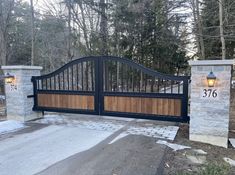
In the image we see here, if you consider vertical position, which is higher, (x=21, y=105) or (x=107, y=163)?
(x=21, y=105)

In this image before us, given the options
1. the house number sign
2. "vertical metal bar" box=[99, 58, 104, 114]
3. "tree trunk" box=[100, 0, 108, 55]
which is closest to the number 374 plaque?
"vertical metal bar" box=[99, 58, 104, 114]

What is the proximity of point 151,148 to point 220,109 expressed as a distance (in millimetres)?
1504

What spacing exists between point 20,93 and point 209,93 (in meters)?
4.60

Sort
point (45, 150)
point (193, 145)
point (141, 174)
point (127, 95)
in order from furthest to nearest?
point (127, 95)
point (193, 145)
point (45, 150)
point (141, 174)

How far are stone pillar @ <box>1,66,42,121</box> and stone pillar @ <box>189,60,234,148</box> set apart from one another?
4.16m

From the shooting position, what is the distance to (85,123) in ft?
18.3

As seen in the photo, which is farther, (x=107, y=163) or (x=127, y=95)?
(x=127, y=95)

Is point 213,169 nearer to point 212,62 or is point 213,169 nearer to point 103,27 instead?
point 212,62

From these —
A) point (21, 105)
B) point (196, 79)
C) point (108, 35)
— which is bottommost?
point (21, 105)

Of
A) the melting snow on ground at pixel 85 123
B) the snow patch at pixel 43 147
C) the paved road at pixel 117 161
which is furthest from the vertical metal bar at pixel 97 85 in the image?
the paved road at pixel 117 161

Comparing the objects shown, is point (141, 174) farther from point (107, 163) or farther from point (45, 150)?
point (45, 150)

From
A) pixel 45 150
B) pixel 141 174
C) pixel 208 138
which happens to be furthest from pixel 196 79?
pixel 45 150

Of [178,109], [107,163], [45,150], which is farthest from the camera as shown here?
[178,109]

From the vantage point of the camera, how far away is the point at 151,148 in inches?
150
